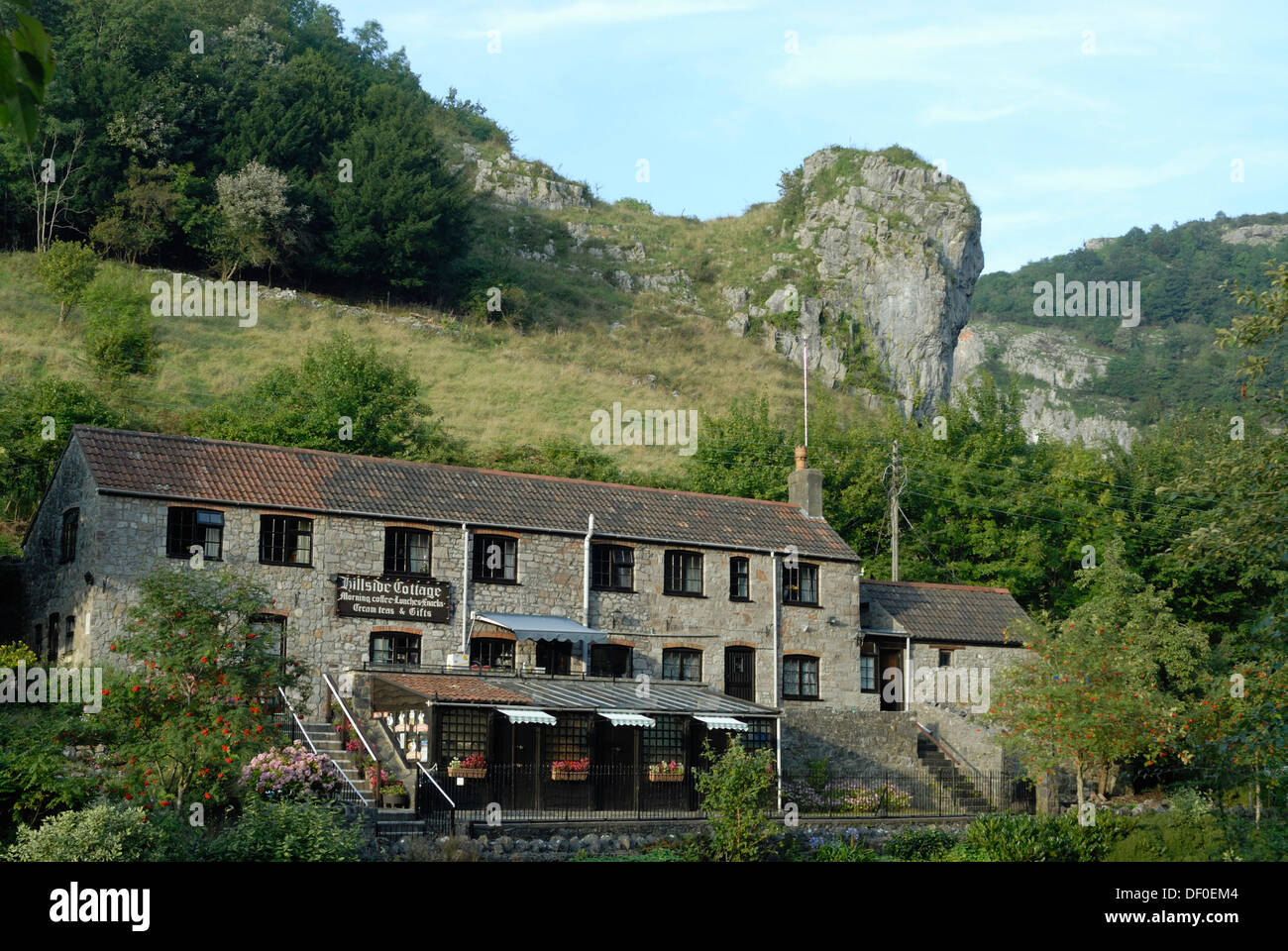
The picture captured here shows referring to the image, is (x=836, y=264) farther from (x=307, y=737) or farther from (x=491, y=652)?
(x=307, y=737)

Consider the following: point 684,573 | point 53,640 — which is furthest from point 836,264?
point 53,640

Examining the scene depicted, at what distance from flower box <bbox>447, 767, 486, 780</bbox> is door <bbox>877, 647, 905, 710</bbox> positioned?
15091mm

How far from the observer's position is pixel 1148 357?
479 feet

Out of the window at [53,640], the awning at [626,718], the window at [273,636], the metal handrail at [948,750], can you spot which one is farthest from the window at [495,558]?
the metal handrail at [948,750]

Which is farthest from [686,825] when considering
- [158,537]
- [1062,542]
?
[1062,542]

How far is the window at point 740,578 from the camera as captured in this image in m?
33.9

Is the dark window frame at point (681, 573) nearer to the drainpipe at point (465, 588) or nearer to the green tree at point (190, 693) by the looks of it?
the drainpipe at point (465, 588)

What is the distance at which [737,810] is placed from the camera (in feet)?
71.1

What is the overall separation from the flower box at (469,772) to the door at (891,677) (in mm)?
15091

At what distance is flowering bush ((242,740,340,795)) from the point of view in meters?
20.1

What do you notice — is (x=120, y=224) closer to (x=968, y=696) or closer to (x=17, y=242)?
(x=17, y=242)

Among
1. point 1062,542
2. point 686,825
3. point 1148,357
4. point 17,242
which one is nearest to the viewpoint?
point 686,825
